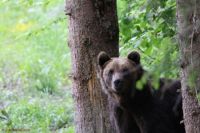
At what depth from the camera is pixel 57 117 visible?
912cm

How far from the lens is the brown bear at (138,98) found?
6.27m

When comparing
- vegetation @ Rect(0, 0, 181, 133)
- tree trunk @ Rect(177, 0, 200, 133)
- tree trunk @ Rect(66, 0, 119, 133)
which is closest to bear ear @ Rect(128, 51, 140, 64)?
vegetation @ Rect(0, 0, 181, 133)

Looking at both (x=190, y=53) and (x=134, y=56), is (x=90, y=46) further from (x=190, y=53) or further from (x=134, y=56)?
(x=190, y=53)

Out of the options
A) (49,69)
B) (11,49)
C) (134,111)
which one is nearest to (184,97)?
(134,111)

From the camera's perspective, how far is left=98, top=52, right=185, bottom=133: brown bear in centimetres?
627

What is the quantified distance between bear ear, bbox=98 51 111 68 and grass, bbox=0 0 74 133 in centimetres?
161

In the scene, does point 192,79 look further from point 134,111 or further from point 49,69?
point 49,69

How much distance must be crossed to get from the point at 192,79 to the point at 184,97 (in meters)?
0.67

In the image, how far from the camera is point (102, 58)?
6.28 metres

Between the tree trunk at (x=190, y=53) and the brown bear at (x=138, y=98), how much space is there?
4.96 ft

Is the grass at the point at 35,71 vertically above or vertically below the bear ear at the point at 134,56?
below

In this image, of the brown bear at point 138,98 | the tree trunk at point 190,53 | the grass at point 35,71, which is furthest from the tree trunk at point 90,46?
the tree trunk at point 190,53

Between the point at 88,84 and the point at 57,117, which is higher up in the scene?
the point at 88,84

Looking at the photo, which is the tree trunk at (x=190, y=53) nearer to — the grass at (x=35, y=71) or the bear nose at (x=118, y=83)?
the bear nose at (x=118, y=83)
